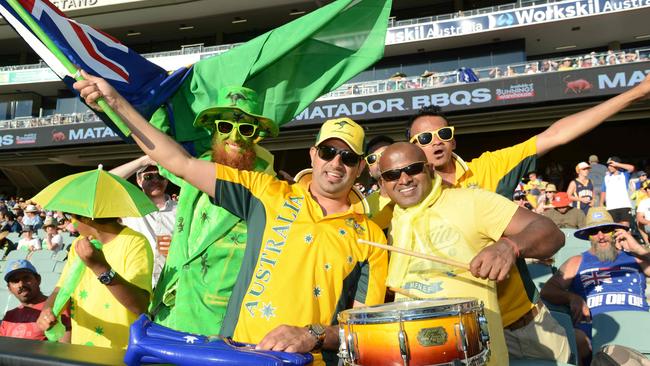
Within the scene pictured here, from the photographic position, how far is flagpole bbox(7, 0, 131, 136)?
7.12ft

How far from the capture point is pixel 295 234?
2119 mm

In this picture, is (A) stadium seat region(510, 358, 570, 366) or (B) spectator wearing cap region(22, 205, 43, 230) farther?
(B) spectator wearing cap region(22, 205, 43, 230)

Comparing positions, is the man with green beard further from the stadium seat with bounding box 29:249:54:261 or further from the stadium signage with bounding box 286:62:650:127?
the stadium signage with bounding box 286:62:650:127

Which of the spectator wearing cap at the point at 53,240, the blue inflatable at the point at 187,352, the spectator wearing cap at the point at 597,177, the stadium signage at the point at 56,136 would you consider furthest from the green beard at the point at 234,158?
the stadium signage at the point at 56,136

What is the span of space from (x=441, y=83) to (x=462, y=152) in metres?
4.30

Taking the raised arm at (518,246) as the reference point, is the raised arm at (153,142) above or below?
above

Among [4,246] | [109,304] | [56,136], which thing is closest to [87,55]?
[109,304]

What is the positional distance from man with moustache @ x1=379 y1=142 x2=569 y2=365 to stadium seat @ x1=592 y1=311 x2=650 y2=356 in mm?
2129

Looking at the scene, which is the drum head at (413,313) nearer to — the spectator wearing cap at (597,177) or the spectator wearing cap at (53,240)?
the spectator wearing cap at (597,177)

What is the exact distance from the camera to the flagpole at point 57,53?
7.12ft

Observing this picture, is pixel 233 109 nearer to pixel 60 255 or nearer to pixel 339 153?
pixel 339 153

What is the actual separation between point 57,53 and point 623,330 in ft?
12.5

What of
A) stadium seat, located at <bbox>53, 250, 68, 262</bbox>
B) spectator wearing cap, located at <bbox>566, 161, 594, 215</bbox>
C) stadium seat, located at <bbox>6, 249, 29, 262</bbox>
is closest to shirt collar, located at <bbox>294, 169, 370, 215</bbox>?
spectator wearing cap, located at <bbox>566, 161, 594, 215</bbox>

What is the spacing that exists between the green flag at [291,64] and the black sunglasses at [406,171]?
4.43 ft
